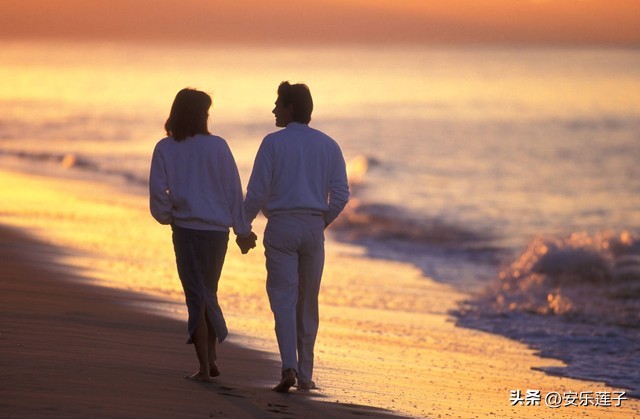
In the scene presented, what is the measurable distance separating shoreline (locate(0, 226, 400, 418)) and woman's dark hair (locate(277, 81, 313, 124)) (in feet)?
5.67

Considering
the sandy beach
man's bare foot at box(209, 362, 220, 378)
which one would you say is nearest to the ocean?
the sandy beach

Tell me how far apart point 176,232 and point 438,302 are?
5526 mm

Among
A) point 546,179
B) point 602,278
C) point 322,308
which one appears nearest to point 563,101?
point 546,179

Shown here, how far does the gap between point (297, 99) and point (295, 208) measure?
0.70 meters

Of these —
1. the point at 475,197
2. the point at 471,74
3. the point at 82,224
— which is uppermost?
the point at 471,74

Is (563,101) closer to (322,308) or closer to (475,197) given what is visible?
(475,197)

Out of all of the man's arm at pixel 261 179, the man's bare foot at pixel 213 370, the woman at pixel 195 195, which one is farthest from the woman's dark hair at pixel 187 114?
the man's bare foot at pixel 213 370

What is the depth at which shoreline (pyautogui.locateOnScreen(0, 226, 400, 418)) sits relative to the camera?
235 inches

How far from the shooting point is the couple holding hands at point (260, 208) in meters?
6.94

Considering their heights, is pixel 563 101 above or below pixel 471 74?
below

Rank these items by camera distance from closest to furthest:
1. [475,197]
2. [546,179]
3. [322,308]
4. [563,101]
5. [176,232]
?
1. [176,232]
2. [322,308]
3. [475,197]
4. [546,179]
5. [563,101]

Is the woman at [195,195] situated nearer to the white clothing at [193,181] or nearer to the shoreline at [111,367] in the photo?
the white clothing at [193,181]

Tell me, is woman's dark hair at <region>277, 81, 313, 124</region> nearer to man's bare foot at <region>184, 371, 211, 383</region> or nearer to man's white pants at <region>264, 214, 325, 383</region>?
man's white pants at <region>264, 214, 325, 383</region>

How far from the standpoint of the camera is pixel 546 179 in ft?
104
